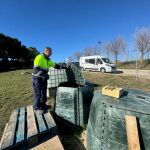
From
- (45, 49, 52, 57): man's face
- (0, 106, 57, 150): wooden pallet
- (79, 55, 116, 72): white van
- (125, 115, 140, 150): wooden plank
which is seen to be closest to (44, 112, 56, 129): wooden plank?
(0, 106, 57, 150): wooden pallet

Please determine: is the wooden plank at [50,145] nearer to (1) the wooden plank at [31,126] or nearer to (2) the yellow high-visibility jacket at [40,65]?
(1) the wooden plank at [31,126]

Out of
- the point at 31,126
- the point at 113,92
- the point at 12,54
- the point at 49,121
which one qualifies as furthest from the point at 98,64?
the point at 12,54

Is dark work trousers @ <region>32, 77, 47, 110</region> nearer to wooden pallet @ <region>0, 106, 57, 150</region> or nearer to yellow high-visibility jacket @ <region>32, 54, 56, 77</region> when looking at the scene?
yellow high-visibility jacket @ <region>32, 54, 56, 77</region>

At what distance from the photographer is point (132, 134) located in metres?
2.52

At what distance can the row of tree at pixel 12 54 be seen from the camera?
1502 inches

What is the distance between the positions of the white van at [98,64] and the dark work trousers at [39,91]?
1632 centimetres

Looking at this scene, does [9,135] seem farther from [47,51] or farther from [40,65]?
[47,51]

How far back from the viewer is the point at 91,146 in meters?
3.23

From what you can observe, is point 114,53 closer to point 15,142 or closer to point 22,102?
point 22,102

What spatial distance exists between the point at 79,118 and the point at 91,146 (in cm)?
118

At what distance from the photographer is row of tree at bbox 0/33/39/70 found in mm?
38156

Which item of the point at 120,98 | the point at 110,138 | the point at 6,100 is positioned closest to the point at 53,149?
the point at 110,138

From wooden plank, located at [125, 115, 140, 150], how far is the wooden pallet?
1.70 metres

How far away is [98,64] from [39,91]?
57.9ft
